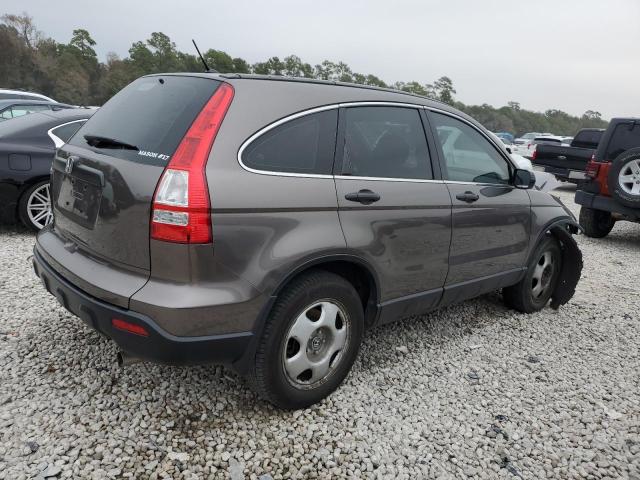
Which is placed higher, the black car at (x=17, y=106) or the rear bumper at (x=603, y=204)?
the rear bumper at (x=603, y=204)

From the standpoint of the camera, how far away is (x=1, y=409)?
8.18ft

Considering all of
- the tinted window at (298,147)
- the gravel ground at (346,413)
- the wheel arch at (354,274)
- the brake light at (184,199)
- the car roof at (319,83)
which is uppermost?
the car roof at (319,83)

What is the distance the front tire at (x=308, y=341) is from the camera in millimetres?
2402


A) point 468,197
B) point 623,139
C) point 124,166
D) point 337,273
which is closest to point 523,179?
point 468,197

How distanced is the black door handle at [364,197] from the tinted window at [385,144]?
0.12m

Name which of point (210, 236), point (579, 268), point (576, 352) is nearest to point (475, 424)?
point (576, 352)

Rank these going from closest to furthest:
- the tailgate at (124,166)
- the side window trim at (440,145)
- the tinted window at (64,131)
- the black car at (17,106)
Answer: the tailgate at (124,166), the side window trim at (440,145), the tinted window at (64,131), the black car at (17,106)

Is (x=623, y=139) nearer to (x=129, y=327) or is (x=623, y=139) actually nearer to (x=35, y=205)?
(x=129, y=327)

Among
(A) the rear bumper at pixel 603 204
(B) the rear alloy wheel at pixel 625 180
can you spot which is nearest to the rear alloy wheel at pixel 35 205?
(B) the rear alloy wheel at pixel 625 180

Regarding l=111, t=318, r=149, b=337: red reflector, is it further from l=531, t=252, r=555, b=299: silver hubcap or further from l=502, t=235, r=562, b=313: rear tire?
l=531, t=252, r=555, b=299: silver hubcap

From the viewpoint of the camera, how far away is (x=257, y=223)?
7.28 feet

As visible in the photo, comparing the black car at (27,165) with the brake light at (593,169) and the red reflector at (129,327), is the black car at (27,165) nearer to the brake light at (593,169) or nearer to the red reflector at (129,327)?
the red reflector at (129,327)

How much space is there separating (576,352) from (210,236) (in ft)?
10.4

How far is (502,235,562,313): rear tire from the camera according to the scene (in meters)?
4.28
